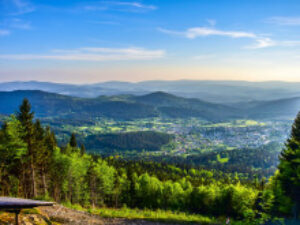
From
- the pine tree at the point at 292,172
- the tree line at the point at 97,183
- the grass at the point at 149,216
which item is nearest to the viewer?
the grass at the point at 149,216

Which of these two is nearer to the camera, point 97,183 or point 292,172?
point 292,172

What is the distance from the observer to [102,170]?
187ft

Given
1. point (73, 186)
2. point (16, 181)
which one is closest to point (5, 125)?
point (16, 181)

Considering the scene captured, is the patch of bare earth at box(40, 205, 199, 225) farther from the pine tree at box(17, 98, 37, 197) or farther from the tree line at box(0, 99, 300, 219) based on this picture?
the pine tree at box(17, 98, 37, 197)

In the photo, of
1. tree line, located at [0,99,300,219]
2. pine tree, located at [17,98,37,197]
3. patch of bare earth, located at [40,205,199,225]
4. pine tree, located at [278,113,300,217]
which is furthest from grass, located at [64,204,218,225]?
pine tree, located at [17,98,37,197]

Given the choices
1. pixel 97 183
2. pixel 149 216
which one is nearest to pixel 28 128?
pixel 149 216

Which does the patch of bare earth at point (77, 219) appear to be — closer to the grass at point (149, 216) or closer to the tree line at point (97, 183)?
the grass at point (149, 216)

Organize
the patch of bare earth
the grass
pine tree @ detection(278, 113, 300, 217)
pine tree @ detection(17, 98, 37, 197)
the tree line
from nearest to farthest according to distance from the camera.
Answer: the patch of bare earth → the grass → pine tree @ detection(278, 113, 300, 217) → the tree line → pine tree @ detection(17, 98, 37, 197)

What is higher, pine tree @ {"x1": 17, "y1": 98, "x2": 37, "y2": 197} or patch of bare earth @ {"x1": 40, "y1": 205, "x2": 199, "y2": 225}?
pine tree @ {"x1": 17, "y1": 98, "x2": 37, "y2": 197}

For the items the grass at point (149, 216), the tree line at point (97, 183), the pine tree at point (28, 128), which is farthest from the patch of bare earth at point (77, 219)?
the pine tree at point (28, 128)

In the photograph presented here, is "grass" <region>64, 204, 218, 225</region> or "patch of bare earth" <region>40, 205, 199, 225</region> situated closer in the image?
"patch of bare earth" <region>40, 205, 199, 225</region>

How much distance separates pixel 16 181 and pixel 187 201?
37127 mm

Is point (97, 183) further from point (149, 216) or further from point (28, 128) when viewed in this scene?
point (149, 216)

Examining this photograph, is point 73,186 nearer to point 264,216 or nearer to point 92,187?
point 92,187
